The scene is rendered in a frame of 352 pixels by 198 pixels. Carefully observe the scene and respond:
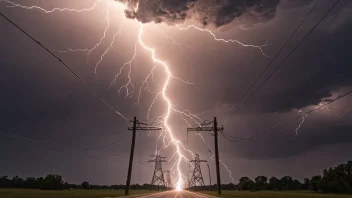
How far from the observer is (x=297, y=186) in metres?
163

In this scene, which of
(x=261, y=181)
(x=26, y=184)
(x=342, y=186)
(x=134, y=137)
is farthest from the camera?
(x=261, y=181)

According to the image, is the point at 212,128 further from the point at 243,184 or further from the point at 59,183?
the point at 243,184

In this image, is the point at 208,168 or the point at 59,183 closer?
Answer: the point at 208,168

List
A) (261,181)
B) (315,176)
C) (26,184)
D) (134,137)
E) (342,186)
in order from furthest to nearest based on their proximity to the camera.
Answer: (261,181), (26,184), (315,176), (342,186), (134,137)

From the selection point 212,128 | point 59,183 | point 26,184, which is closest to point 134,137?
point 212,128

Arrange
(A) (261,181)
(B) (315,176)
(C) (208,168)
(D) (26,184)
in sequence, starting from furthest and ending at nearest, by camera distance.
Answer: (A) (261,181), (D) (26,184), (B) (315,176), (C) (208,168)

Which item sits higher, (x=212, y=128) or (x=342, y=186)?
(x=212, y=128)

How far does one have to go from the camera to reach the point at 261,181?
531ft

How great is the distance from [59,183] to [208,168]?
7034 centimetres

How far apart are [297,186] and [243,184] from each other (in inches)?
1131

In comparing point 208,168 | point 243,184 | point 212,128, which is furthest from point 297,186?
point 212,128

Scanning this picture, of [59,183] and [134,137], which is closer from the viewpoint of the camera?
[134,137]

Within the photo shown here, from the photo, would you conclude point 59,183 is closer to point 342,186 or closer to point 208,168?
point 208,168

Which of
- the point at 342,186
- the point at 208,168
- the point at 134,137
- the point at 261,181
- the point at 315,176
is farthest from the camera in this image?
the point at 261,181
